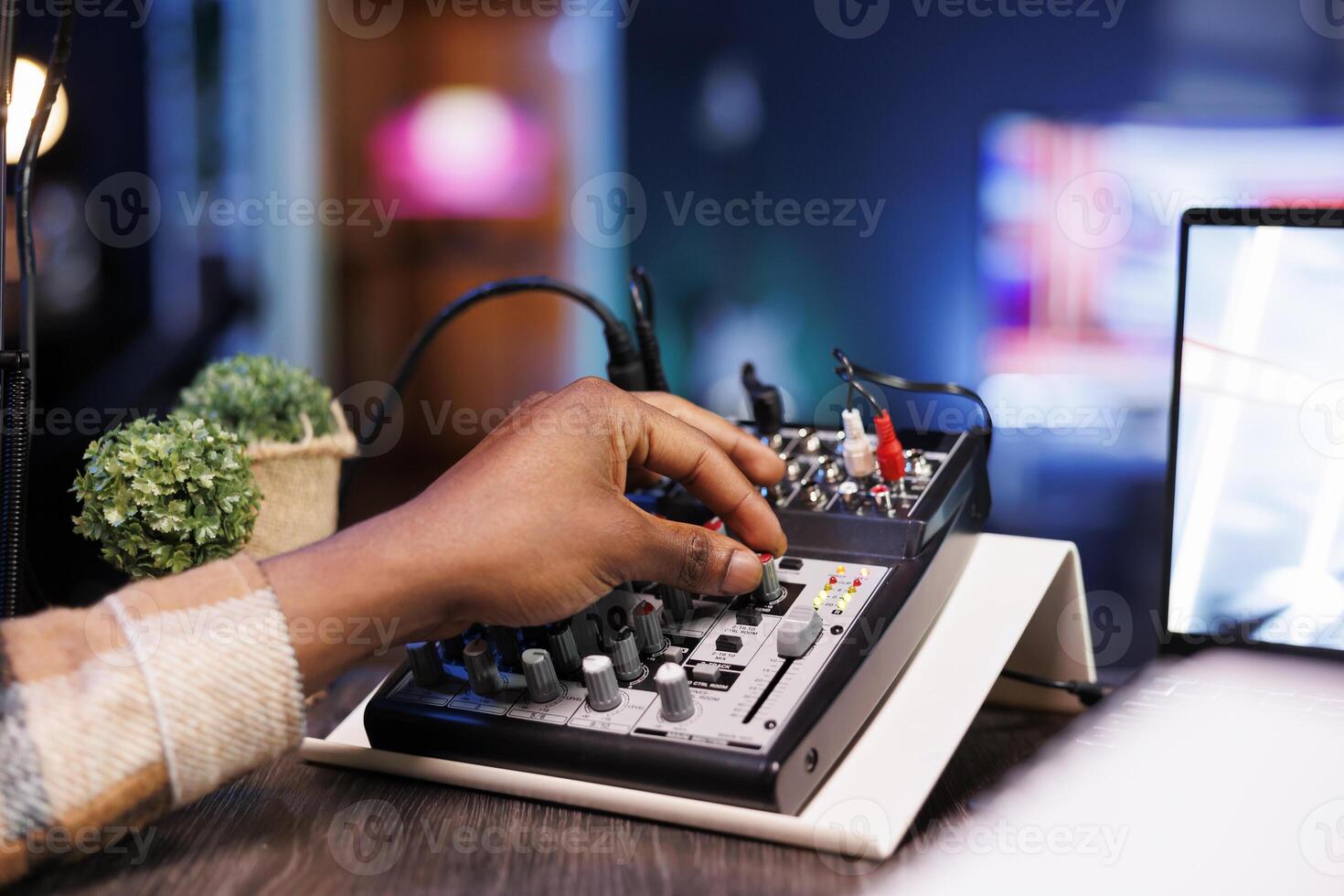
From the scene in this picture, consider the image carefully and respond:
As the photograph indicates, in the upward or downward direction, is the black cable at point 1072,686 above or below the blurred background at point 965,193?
below

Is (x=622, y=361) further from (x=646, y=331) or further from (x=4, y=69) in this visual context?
(x=4, y=69)

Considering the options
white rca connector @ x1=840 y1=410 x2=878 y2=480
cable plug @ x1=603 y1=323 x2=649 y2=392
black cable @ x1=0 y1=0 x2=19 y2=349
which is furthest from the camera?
cable plug @ x1=603 y1=323 x2=649 y2=392

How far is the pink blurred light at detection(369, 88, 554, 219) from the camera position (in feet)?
11.6

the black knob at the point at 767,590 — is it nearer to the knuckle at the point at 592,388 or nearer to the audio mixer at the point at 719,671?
the audio mixer at the point at 719,671

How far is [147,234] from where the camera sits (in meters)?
2.61

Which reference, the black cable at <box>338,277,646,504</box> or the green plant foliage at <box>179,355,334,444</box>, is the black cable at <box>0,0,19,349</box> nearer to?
the green plant foliage at <box>179,355,334,444</box>

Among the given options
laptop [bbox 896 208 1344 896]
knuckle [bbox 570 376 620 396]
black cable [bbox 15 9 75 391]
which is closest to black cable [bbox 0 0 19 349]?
black cable [bbox 15 9 75 391]

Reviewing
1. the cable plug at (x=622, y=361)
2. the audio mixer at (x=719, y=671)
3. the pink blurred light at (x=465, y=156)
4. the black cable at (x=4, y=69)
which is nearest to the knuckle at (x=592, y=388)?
the audio mixer at (x=719, y=671)

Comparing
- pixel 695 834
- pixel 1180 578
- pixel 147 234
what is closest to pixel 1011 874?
pixel 695 834

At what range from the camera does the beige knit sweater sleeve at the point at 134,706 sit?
600 mm

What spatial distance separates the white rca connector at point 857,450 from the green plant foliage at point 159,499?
1.58 ft

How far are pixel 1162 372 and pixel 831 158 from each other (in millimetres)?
454

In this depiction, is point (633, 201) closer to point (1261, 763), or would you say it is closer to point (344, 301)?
point (1261, 763)

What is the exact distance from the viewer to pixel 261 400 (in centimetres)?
101
